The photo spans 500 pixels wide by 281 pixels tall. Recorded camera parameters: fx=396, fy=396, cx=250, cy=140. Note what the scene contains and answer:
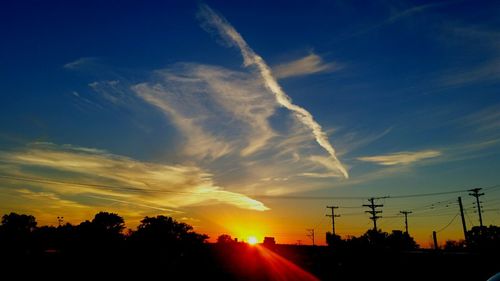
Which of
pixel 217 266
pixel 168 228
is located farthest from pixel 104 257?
pixel 168 228

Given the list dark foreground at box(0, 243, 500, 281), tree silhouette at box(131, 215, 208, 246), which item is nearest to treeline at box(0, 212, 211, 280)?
dark foreground at box(0, 243, 500, 281)

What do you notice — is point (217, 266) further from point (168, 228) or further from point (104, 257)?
point (168, 228)

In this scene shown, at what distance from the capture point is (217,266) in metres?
48.6

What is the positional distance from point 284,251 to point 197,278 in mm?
43521

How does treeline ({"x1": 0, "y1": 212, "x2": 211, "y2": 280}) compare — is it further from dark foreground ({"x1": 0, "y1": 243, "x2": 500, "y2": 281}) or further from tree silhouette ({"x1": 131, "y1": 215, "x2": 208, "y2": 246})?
tree silhouette ({"x1": 131, "y1": 215, "x2": 208, "y2": 246})

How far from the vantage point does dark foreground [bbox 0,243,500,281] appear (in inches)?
1046

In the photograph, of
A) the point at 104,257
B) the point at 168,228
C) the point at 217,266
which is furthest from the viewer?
the point at 168,228

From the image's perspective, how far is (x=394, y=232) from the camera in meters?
Result: 132

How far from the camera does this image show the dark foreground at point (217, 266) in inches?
1046

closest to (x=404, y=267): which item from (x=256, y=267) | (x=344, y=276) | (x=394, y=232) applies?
(x=344, y=276)

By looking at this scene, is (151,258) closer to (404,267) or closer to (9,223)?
(404,267)

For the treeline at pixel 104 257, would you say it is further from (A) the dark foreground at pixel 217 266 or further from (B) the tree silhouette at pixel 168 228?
(B) the tree silhouette at pixel 168 228

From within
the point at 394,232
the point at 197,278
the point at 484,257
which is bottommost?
the point at 197,278

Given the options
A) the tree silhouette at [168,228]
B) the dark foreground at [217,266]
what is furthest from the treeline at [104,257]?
the tree silhouette at [168,228]
